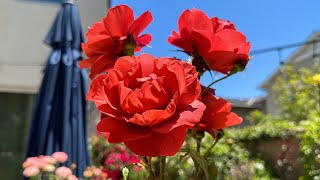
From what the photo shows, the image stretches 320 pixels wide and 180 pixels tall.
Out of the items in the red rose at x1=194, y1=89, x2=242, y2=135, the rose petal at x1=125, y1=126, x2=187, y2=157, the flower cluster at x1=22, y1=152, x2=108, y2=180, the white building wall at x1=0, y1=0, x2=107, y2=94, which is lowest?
the flower cluster at x1=22, y1=152, x2=108, y2=180

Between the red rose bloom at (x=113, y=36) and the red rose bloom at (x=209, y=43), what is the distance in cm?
10

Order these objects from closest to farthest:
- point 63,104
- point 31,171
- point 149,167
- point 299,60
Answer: point 149,167 < point 31,171 < point 63,104 < point 299,60

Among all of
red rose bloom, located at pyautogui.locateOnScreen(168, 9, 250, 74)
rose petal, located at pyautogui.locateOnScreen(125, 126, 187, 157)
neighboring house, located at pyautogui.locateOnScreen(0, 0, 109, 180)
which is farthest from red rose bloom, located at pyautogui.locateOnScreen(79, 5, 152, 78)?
neighboring house, located at pyautogui.locateOnScreen(0, 0, 109, 180)

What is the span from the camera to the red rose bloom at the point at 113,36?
1076 millimetres

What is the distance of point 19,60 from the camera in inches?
293

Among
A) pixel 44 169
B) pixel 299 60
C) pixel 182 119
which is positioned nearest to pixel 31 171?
pixel 44 169

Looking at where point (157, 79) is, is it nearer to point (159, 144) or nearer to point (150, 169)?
point (159, 144)

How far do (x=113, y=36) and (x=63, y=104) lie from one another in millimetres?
3456

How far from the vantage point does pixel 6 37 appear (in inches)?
290

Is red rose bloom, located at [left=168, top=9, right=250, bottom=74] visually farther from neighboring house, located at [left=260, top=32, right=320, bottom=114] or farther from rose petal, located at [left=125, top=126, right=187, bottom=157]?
neighboring house, located at [left=260, top=32, right=320, bottom=114]

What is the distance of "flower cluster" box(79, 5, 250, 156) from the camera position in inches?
32.7

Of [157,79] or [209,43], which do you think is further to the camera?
[209,43]

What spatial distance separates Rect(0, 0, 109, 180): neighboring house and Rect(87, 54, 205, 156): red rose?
22.0 ft

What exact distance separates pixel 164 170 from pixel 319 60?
461 inches
